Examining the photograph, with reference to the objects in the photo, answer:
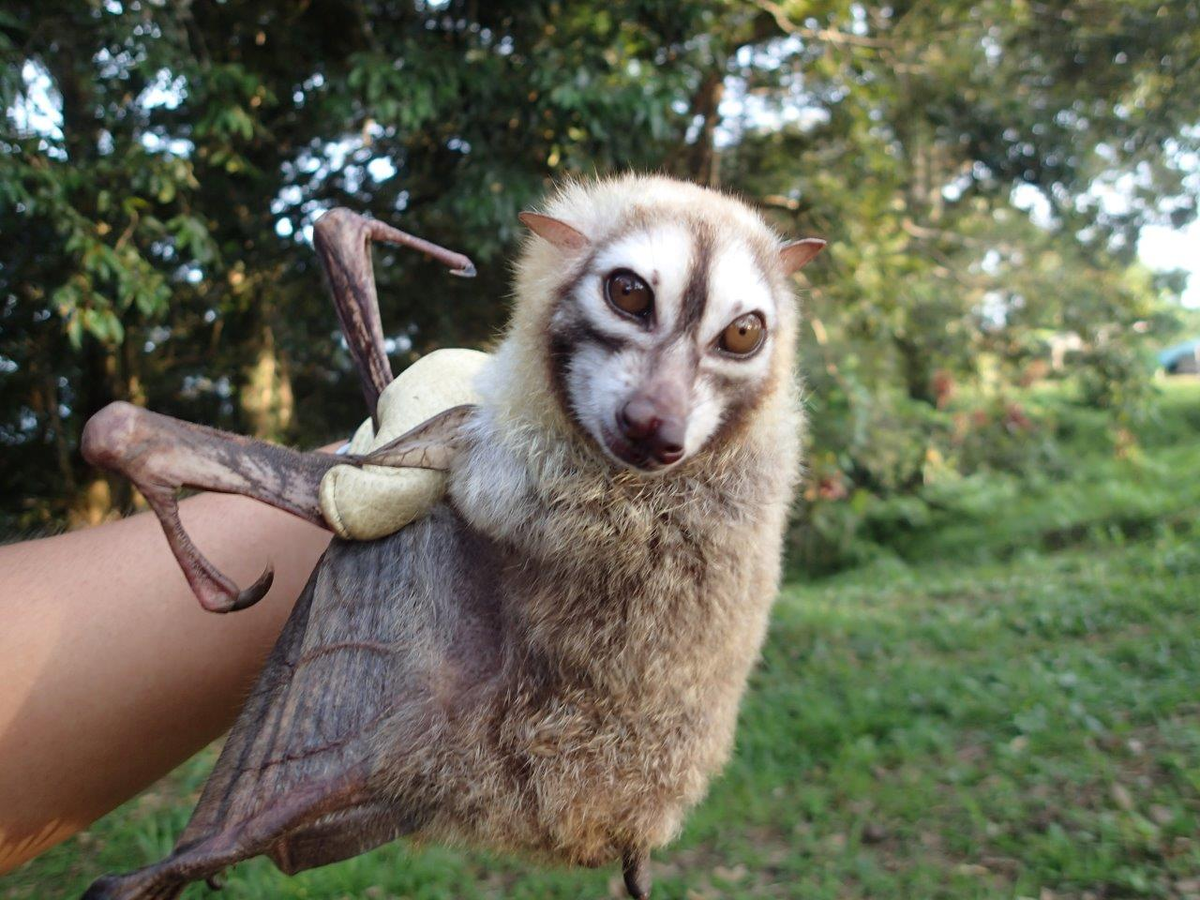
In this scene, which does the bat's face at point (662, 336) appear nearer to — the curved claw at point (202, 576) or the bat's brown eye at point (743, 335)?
the bat's brown eye at point (743, 335)

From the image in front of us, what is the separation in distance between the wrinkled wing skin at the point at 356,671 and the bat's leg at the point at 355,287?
35 cm

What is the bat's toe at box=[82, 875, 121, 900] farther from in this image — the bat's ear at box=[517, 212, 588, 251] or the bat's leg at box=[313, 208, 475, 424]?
the bat's ear at box=[517, 212, 588, 251]

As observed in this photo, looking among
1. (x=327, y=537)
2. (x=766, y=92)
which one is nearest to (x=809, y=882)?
(x=327, y=537)

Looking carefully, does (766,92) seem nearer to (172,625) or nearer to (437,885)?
(437,885)

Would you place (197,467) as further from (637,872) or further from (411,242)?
(637,872)

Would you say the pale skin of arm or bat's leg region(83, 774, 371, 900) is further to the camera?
the pale skin of arm

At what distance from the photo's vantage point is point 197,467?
1.18 meters

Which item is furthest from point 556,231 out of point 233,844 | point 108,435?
point 233,844

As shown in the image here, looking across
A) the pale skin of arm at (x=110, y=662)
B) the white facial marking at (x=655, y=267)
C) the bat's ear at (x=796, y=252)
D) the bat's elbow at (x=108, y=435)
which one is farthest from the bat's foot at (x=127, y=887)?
the bat's ear at (x=796, y=252)

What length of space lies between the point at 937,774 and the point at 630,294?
158 inches

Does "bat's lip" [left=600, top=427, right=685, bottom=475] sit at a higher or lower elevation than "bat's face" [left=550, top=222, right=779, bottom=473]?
lower

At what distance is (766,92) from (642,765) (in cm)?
603

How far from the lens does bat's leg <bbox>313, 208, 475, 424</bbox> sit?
5.31 feet

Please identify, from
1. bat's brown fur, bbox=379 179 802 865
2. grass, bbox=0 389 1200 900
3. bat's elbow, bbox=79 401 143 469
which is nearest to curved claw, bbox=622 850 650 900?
bat's brown fur, bbox=379 179 802 865
